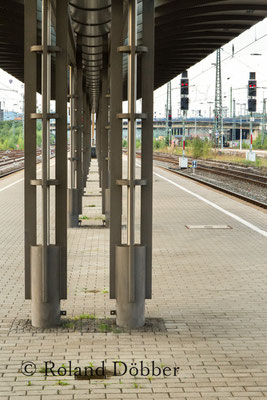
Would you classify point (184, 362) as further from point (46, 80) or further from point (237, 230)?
point (237, 230)

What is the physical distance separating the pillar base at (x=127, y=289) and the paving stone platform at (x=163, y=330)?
0.20 metres

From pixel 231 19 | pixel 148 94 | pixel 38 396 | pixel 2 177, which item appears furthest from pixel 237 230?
pixel 2 177

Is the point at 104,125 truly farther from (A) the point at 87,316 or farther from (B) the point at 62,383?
(B) the point at 62,383

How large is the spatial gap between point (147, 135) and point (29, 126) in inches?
47.8

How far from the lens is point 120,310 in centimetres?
699

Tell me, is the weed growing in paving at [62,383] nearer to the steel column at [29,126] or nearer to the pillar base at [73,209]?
the steel column at [29,126]

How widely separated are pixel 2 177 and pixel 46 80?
29135mm

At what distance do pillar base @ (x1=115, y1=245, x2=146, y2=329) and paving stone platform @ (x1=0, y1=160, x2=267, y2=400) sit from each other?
0.65 feet

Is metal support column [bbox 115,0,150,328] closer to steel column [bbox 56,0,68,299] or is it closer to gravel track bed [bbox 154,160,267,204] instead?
steel column [bbox 56,0,68,299]

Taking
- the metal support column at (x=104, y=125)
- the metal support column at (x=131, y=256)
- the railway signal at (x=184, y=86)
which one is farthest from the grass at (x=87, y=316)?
the railway signal at (x=184, y=86)

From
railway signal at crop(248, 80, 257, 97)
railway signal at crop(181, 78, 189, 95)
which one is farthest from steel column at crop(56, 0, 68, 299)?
railway signal at crop(248, 80, 257, 97)

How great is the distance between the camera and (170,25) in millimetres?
9516

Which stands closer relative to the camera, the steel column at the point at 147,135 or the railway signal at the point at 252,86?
the steel column at the point at 147,135

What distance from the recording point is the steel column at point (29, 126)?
686cm
